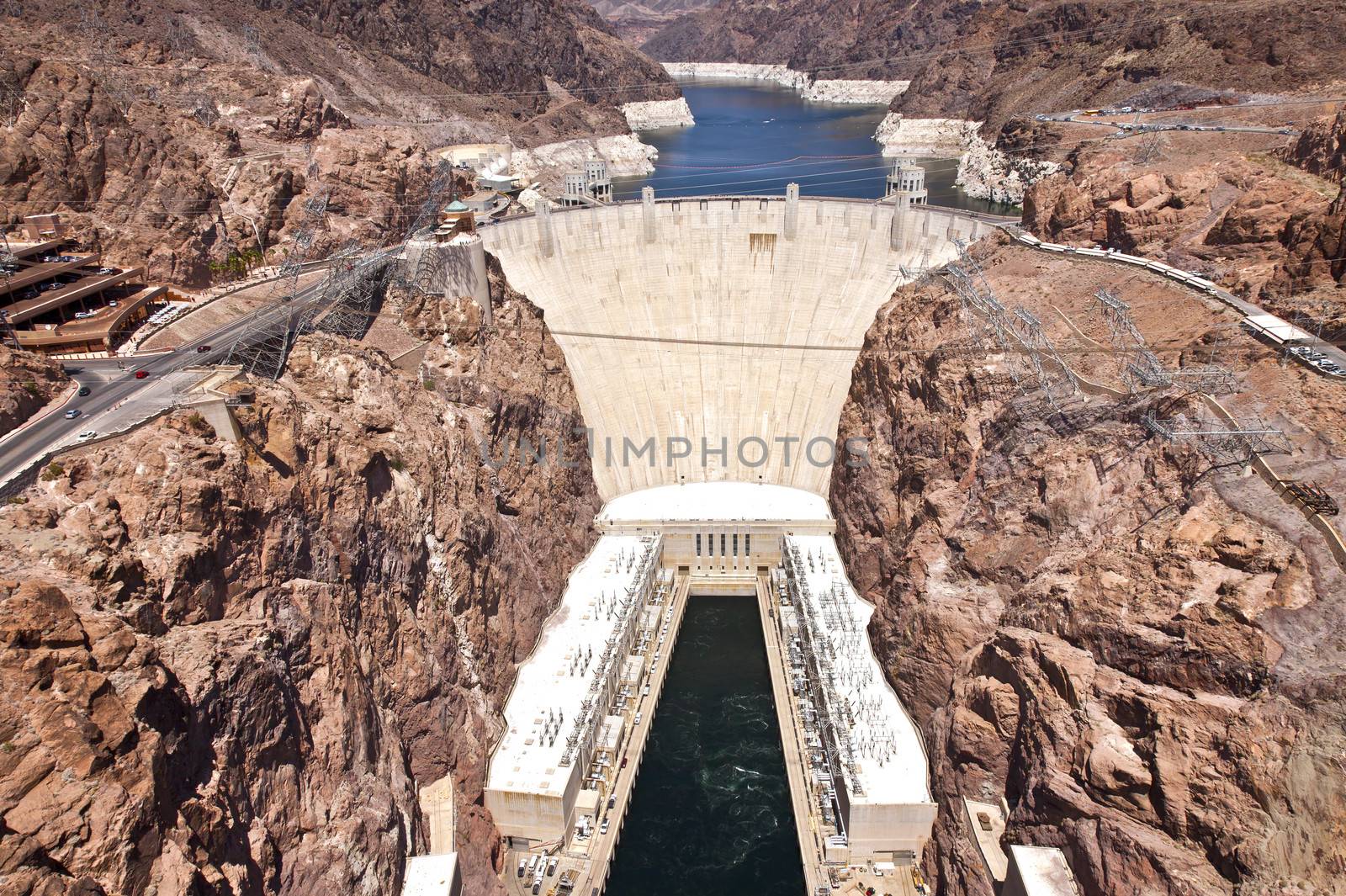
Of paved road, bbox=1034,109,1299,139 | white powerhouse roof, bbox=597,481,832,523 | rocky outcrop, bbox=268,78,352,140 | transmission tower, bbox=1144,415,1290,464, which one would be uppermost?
rocky outcrop, bbox=268,78,352,140

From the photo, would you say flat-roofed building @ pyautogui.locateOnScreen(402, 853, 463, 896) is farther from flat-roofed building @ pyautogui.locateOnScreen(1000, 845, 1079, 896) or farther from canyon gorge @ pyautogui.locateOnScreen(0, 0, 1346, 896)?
flat-roofed building @ pyautogui.locateOnScreen(1000, 845, 1079, 896)

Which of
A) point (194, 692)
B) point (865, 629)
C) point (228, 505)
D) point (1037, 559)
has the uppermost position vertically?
point (228, 505)

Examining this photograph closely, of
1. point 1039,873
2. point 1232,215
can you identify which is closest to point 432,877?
point 1039,873

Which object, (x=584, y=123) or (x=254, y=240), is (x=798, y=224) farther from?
(x=584, y=123)

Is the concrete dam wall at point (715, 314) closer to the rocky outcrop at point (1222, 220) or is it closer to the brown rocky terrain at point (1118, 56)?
the rocky outcrop at point (1222, 220)

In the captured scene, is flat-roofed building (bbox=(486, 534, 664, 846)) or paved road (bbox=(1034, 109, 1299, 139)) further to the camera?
paved road (bbox=(1034, 109, 1299, 139))

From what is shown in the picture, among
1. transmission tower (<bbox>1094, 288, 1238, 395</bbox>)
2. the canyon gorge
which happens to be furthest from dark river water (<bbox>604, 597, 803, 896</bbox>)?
transmission tower (<bbox>1094, 288, 1238, 395</bbox>)

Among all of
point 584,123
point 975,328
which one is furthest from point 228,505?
point 584,123
